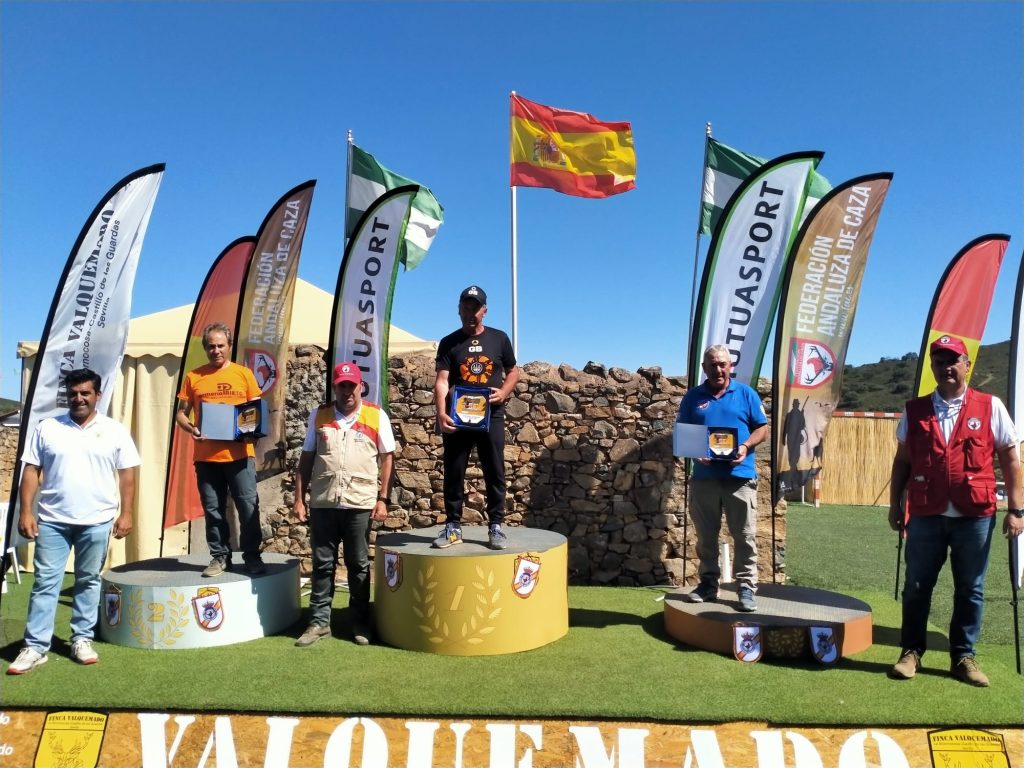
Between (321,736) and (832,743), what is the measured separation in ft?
8.15

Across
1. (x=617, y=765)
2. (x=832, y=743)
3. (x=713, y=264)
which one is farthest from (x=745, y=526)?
(x=713, y=264)

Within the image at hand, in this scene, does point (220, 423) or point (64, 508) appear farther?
point (220, 423)

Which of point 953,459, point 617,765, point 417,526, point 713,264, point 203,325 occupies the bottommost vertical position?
point 617,765

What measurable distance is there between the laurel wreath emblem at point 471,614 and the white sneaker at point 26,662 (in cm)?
226

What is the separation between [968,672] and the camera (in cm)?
399

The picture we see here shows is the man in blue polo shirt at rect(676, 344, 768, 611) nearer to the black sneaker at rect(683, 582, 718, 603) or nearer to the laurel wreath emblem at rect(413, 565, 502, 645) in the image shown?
the black sneaker at rect(683, 582, 718, 603)

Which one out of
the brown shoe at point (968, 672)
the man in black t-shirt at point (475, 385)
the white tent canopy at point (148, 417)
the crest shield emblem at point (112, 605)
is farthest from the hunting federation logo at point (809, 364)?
the crest shield emblem at point (112, 605)

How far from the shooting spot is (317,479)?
4523mm

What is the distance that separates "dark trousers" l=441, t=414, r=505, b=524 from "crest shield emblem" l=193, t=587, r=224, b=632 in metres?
1.62

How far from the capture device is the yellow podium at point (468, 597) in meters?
4.36

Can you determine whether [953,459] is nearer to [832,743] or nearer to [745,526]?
[745,526]

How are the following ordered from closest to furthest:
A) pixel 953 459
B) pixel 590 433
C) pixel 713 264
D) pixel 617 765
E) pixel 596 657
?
pixel 617 765 < pixel 953 459 < pixel 596 657 < pixel 713 264 < pixel 590 433

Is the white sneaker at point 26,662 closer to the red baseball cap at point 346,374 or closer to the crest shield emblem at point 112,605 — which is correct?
the crest shield emblem at point 112,605

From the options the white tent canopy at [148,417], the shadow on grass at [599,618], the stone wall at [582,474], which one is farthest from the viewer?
the white tent canopy at [148,417]
